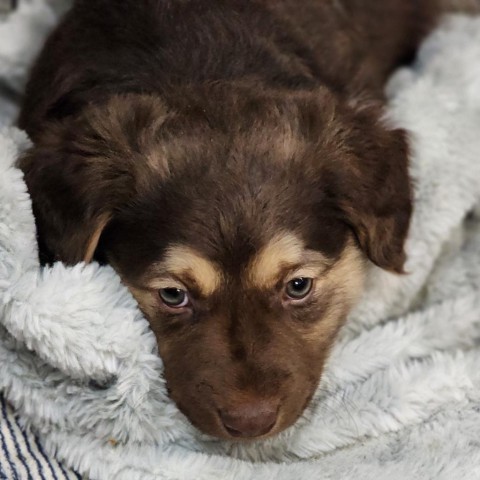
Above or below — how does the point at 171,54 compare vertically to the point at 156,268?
above

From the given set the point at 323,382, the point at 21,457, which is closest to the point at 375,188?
the point at 323,382

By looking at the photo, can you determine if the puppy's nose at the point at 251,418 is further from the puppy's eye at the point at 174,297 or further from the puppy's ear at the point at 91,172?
the puppy's ear at the point at 91,172

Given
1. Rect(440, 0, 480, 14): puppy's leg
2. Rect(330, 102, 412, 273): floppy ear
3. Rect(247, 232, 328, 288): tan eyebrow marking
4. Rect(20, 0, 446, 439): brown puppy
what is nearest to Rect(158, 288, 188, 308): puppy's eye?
Rect(20, 0, 446, 439): brown puppy

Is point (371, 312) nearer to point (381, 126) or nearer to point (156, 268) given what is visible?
point (381, 126)

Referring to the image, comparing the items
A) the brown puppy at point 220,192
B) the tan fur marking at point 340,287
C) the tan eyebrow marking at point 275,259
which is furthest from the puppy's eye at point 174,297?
the tan fur marking at point 340,287

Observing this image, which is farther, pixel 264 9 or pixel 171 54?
pixel 264 9

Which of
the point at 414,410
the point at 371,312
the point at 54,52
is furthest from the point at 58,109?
the point at 414,410

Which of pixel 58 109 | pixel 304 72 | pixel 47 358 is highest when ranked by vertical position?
pixel 304 72
